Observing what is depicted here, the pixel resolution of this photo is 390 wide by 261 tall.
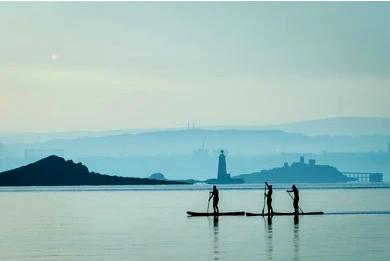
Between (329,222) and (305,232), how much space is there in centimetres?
1183

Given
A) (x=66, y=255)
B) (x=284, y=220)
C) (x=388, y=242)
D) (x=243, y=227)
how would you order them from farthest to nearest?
1. (x=284, y=220)
2. (x=243, y=227)
3. (x=388, y=242)
4. (x=66, y=255)

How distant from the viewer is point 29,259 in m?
44.0

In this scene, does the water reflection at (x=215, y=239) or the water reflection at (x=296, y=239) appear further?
the water reflection at (x=215, y=239)

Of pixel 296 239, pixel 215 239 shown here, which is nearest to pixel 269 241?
pixel 296 239

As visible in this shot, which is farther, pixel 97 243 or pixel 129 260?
pixel 97 243

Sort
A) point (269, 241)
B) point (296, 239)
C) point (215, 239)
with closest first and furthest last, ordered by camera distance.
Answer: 1. point (269, 241)
2. point (296, 239)
3. point (215, 239)

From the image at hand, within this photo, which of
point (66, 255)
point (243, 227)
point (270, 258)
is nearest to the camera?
point (270, 258)

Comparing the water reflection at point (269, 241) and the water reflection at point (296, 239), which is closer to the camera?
the water reflection at point (296, 239)

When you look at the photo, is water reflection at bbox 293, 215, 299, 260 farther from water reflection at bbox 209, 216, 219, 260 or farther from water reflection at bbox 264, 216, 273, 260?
water reflection at bbox 209, 216, 219, 260

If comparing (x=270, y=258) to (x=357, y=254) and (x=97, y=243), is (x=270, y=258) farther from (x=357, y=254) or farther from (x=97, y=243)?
(x=97, y=243)

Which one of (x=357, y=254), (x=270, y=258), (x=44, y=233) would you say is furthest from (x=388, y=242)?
(x=44, y=233)

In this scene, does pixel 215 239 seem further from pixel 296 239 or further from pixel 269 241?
pixel 296 239

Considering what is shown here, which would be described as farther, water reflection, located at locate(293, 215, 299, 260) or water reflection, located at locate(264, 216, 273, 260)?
water reflection, located at locate(264, 216, 273, 260)

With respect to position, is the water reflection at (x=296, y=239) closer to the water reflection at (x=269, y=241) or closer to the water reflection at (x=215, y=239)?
the water reflection at (x=269, y=241)
